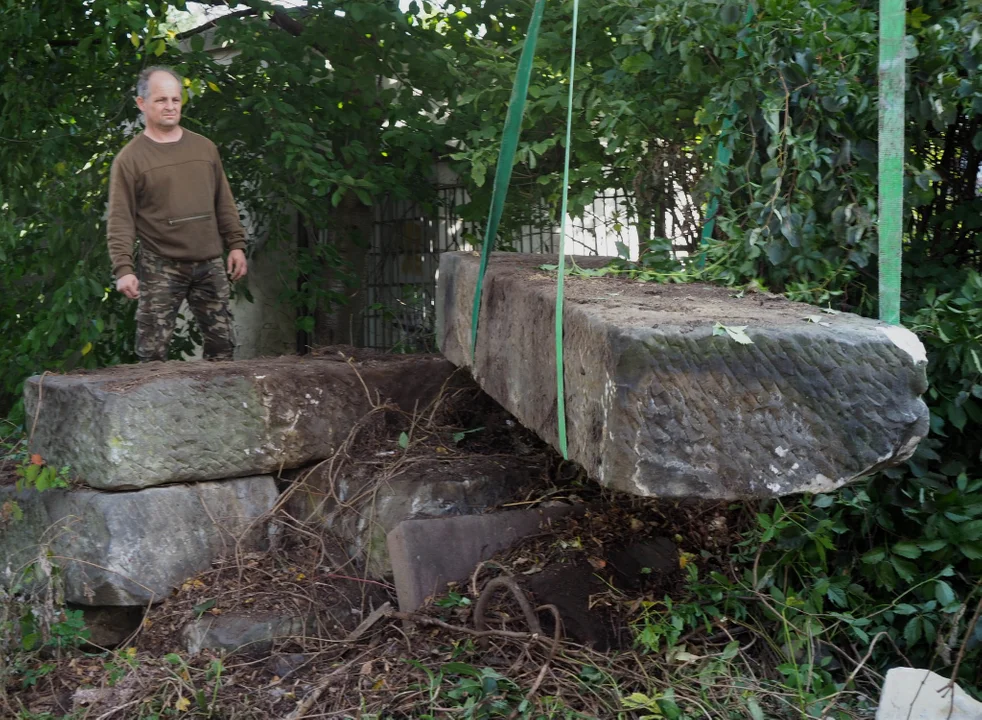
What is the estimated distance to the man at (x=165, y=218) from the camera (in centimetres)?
421

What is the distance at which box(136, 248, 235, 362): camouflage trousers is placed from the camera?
435 centimetres

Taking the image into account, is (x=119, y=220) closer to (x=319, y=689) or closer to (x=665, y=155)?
(x=665, y=155)

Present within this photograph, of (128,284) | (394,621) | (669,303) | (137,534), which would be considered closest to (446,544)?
(394,621)

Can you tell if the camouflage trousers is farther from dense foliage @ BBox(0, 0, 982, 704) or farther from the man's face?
dense foliage @ BBox(0, 0, 982, 704)

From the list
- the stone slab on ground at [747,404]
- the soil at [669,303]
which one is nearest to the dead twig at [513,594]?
the stone slab on ground at [747,404]

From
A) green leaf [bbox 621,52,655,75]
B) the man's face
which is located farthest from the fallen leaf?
the man's face

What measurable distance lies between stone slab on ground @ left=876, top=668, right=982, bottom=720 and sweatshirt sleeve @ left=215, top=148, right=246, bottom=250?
136 inches

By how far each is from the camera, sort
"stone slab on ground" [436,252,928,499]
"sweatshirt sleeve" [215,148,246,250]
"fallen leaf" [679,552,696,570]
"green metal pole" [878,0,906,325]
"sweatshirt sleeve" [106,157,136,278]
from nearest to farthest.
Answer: "stone slab on ground" [436,252,928,499] < "green metal pole" [878,0,906,325] < "fallen leaf" [679,552,696,570] < "sweatshirt sleeve" [106,157,136,278] < "sweatshirt sleeve" [215,148,246,250]

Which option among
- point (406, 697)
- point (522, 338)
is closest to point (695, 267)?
point (522, 338)

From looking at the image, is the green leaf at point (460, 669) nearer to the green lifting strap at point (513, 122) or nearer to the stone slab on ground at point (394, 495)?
the stone slab on ground at point (394, 495)

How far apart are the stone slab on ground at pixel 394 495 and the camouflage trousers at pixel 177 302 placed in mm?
1195

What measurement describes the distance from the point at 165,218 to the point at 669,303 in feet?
9.10

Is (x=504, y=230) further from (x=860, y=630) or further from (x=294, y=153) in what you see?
(x=860, y=630)

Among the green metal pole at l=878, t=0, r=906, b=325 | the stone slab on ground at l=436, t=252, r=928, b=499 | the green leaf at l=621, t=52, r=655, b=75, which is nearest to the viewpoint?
the stone slab on ground at l=436, t=252, r=928, b=499
